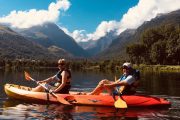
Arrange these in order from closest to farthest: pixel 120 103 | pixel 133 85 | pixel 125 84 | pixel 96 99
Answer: pixel 120 103
pixel 125 84
pixel 133 85
pixel 96 99

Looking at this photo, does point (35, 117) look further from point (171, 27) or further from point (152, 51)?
point (171, 27)

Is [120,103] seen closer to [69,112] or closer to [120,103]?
[120,103]

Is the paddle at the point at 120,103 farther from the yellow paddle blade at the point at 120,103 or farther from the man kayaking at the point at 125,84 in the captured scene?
the man kayaking at the point at 125,84

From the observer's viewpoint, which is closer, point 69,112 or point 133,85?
point 69,112

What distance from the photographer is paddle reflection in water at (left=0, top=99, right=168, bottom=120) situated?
1880cm

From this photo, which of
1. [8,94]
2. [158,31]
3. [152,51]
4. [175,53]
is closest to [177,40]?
[175,53]

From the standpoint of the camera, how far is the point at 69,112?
20.2 m

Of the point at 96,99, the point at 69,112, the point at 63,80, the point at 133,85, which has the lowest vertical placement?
the point at 69,112

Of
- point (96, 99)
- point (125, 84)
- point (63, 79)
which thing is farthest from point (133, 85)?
point (63, 79)

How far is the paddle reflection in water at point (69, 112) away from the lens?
740 inches

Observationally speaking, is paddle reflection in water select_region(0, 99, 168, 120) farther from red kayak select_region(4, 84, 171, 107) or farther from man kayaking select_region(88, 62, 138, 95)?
man kayaking select_region(88, 62, 138, 95)

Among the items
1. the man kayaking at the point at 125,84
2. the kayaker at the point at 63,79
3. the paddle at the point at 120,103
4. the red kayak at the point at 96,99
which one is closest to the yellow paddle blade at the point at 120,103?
the paddle at the point at 120,103

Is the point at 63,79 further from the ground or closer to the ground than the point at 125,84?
further from the ground

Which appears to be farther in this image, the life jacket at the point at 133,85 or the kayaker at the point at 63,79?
the kayaker at the point at 63,79
